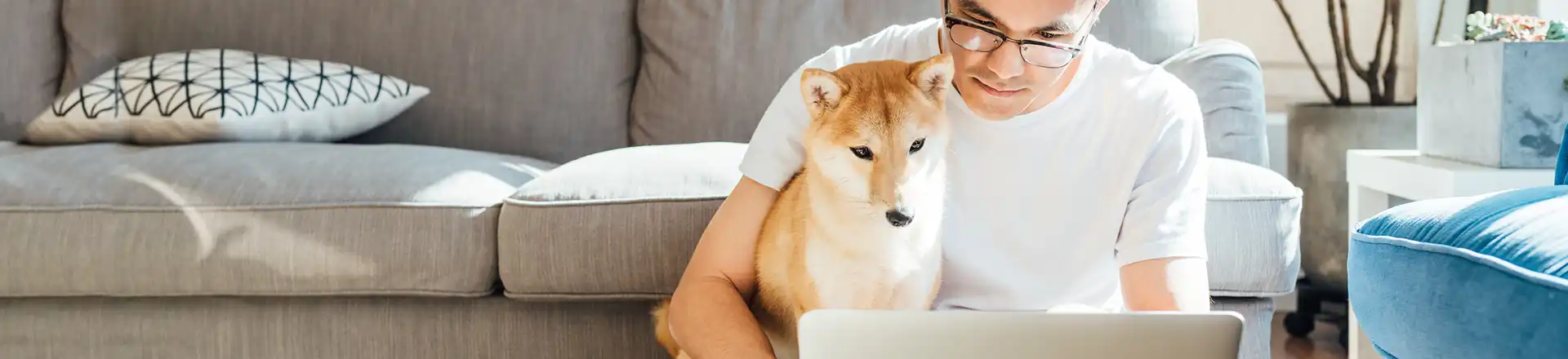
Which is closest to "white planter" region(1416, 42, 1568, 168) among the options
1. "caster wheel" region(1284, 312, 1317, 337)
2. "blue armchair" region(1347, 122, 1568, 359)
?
"caster wheel" region(1284, 312, 1317, 337)

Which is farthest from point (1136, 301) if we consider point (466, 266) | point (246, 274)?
point (246, 274)

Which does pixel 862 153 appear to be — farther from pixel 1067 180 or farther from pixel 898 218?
pixel 1067 180

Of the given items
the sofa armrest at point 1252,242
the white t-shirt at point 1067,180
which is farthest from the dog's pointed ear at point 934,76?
the sofa armrest at point 1252,242

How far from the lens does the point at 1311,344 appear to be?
2.55 metres

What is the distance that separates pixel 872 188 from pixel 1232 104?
964 millimetres

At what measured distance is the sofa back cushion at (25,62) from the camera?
7.41 ft

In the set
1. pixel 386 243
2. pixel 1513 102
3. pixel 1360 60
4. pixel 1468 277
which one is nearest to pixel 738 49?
pixel 386 243

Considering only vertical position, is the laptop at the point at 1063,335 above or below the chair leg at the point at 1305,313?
above

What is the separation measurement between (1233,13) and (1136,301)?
1954 mm

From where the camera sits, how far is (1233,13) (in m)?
2.84

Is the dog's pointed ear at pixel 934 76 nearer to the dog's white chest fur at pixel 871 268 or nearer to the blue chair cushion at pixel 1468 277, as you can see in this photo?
the dog's white chest fur at pixel 871 268

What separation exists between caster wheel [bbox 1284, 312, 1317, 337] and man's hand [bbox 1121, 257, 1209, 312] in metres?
1.65

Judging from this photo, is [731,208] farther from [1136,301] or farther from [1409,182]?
[1409,182]

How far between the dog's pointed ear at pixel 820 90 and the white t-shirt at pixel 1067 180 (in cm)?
13
